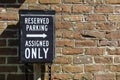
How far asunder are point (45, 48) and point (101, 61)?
64 centimetres

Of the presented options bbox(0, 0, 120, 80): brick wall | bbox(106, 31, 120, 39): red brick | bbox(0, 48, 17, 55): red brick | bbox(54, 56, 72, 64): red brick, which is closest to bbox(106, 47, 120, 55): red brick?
bbox(0, 0, 120, 80): brick wall

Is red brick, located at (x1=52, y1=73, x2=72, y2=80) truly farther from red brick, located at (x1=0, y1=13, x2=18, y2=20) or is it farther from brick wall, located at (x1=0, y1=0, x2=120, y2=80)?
red brick, located at (x1=0, y1=13, x2=18, y2=20)

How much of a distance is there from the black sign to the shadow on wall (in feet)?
1.12

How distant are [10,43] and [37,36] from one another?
1.47ft

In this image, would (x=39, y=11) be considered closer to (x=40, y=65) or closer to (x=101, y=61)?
(x=40, y=65)

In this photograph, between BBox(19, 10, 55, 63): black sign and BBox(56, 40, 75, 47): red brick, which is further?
BBox(56, 40, 75, 47): red brick

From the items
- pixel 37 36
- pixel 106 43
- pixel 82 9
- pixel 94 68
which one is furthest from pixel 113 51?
pixel 37 36

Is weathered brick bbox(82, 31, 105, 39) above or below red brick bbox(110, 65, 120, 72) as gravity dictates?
above

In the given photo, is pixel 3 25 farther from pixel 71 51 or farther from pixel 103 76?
pixel 103 76

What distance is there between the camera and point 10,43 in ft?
11.7

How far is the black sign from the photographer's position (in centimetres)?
319

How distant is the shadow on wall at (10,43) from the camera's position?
3570 millimetres

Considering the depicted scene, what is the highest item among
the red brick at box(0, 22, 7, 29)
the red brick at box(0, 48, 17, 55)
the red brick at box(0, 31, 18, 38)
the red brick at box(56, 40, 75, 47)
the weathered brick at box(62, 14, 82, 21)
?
the weathered brick at box(62, 14, 82, 21)

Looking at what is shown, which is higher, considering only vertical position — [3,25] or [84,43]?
[3,25]
